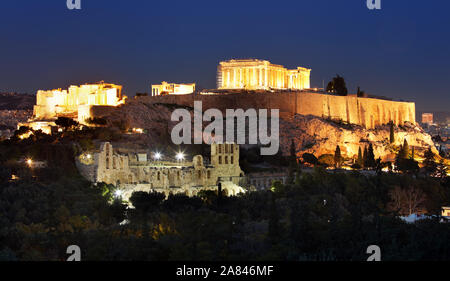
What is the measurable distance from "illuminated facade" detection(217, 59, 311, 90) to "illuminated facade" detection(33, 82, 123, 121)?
15.3 metres

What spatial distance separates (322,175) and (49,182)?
14.1 meters

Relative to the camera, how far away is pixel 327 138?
50.2 m

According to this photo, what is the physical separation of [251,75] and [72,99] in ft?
65.7

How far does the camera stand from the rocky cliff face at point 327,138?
48.3 m

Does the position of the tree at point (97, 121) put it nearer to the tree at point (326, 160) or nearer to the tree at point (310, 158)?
the tree at point (310, 158)

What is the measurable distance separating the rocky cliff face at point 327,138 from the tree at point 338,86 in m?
6.09

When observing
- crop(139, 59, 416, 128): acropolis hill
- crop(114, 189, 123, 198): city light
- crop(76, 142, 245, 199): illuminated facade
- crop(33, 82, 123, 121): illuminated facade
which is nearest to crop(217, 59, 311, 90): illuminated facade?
crop(139, 59, 416, 128): acropolis hill

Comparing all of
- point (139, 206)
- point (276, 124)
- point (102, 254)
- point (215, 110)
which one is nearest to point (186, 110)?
point (215, 110)

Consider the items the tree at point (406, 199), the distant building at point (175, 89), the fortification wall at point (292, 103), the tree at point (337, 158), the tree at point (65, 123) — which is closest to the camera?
the tree at point (406, 199)

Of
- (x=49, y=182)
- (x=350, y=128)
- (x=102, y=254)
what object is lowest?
(x=102, y=254)

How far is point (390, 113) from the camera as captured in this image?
66.5 metres

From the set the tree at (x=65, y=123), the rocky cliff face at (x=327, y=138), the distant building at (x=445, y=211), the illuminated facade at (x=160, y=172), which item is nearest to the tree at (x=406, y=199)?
the distant building at (x=445, y=211)

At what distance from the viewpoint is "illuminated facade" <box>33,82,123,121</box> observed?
5138 centimetres
